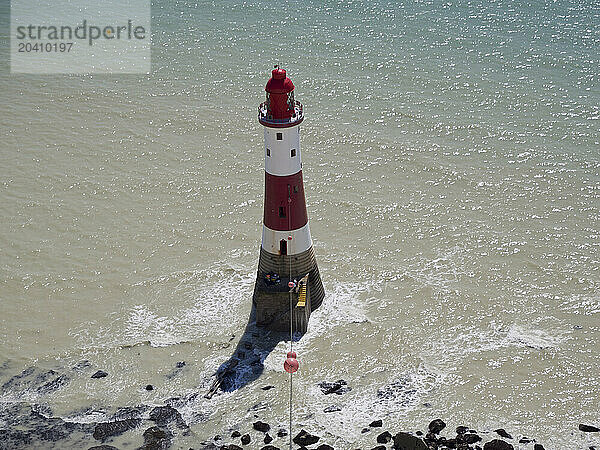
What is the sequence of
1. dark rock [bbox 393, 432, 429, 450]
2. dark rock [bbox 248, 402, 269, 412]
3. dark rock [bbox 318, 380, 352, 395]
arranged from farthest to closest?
1. dark rock [bbox 318, 380, 352, 395]
2. dark rock [bbox 248, 402, 269, 412]
3. dark rock [bbox 393, 432, 429, 450]

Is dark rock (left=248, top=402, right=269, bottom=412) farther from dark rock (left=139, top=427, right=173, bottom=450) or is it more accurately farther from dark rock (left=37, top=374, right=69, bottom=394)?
dark rock (left=37, top=374, right=69, bottom=394)

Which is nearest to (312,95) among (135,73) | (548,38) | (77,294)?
(135,73)

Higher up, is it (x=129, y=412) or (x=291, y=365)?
(x=291, y=365)

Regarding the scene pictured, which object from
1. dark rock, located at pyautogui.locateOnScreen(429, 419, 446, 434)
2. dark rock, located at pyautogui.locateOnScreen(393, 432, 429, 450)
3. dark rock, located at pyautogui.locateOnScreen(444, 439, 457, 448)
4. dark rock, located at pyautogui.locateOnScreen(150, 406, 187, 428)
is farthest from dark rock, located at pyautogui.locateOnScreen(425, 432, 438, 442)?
dark rock, located at pyautogui.locateOnScreen(150, 406, 187, 428)

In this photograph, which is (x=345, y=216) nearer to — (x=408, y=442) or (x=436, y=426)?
(x=436, y=426)

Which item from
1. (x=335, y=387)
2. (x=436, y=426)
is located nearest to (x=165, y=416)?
(x=335, y=387)

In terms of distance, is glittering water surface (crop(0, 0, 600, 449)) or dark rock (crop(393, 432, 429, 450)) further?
glittering water surface (crop(0, 0, 600, 449))

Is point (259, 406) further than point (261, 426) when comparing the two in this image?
Yes

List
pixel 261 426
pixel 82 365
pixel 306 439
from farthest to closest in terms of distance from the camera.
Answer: pixel 82 365 < pixel 261 426 < pixel 306 439
